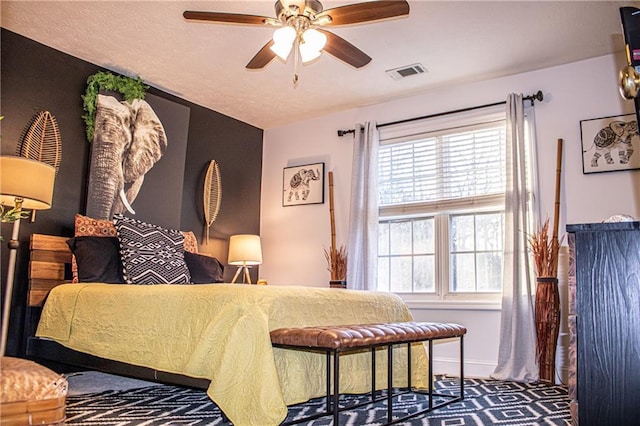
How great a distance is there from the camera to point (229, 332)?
2.40 meters

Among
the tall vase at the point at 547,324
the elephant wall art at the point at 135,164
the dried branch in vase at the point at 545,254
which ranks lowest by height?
the tall vase at the point at 547,324

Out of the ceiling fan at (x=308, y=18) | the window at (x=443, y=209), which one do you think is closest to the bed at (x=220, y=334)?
the window at (x=443, y=209)

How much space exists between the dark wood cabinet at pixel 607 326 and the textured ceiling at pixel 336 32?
2451mm

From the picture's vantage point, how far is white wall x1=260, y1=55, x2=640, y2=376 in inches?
162

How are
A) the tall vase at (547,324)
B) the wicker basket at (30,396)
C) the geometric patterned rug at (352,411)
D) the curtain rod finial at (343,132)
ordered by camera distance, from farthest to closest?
the curtain rod finial at (343,132) → the tall vase at (547,324) → the geometric patterned rug at (352,411) → the wicker basket at (30,396)

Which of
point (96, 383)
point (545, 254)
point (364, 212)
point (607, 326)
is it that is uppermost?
point (364, 212)

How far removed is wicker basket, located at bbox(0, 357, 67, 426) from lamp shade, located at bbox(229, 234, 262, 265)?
3.86 m

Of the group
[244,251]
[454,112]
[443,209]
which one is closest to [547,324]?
[443,209]

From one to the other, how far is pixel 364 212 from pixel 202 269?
1.69m

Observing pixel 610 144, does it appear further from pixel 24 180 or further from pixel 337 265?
pixel 24 180

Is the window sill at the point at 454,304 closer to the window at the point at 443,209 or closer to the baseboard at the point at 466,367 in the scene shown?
the window at the point at 443,209

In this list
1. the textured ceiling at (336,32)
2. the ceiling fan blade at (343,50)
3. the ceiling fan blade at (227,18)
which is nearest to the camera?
the ceiling fan blade at (227,18)

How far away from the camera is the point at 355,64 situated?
3371mm

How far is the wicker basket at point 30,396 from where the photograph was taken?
1116 mm
